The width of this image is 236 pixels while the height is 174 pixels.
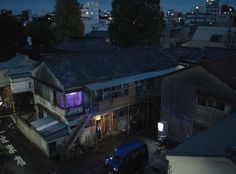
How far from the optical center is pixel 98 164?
74.2 ft

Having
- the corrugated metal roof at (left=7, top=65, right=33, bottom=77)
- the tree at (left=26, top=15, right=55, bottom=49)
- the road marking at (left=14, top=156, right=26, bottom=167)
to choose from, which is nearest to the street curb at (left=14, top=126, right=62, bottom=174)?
the road marking at (left=14, top=156, right=26, bottom=167)

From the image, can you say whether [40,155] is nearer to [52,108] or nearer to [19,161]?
[19,161]

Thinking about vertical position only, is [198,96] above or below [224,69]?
below

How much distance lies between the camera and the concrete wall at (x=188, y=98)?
21047 millimetres

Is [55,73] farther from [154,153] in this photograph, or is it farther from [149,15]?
[149,15]

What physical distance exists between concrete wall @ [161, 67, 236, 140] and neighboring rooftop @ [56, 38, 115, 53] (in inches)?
881

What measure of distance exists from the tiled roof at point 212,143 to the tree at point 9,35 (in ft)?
134

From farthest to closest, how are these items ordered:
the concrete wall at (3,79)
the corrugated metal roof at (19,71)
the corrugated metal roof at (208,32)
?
the corrugated metal roof at (208,32) < the concrete wall at (3,79) < the corrugated metal roof at (19,71)

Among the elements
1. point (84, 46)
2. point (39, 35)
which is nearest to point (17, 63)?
point (84, 46)

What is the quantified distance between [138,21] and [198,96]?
26458mm

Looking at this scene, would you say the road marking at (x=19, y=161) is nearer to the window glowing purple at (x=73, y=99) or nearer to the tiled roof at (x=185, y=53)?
the window glowing purple at (x=73, y=99)

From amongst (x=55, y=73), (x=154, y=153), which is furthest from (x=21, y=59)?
(x=154, y=153)

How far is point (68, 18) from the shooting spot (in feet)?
172

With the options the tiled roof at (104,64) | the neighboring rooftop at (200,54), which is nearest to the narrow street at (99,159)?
the tiled roof at (104,64)
